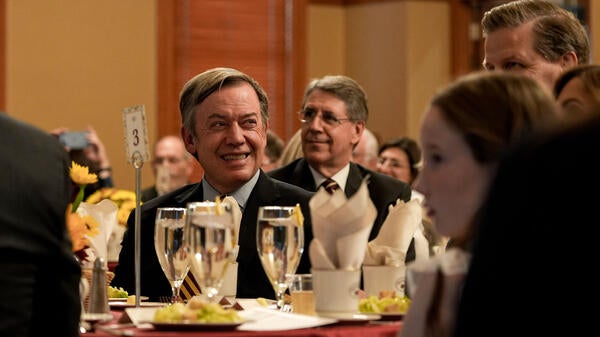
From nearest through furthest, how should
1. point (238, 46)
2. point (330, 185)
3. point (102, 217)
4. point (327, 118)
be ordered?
point (102, 217), point (330, 185), point (327, 118), point (238, 46)

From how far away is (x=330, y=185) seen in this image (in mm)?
4957

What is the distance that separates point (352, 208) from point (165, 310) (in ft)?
1.52

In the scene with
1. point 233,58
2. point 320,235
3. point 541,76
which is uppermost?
point 233,58

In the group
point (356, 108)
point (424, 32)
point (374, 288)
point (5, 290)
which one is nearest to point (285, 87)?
point (424, 32)

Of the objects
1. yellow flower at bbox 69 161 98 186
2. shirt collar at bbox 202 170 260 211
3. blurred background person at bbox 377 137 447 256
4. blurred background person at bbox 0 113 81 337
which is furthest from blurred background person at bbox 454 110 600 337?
blurred background person at bbox 377 137 447 256

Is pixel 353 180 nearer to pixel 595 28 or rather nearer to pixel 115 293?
pixel 115 293

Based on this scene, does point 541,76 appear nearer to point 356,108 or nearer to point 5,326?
point 5,326

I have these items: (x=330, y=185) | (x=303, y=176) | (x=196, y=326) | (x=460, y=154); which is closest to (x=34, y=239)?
(x=196, y=326)

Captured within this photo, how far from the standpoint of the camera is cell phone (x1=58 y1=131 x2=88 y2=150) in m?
7.50

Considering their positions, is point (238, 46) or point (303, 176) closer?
point (303, 176)

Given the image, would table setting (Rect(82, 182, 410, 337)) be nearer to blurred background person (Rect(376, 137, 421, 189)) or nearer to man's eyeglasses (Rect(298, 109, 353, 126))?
man's eyeglasses (Rect(298, 109, 353, 126))

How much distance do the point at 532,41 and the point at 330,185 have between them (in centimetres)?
199

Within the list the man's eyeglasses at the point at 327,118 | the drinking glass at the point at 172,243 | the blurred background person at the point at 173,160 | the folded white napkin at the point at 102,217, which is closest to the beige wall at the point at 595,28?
the blurred background person at the point at 173,160

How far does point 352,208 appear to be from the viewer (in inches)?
92.0
